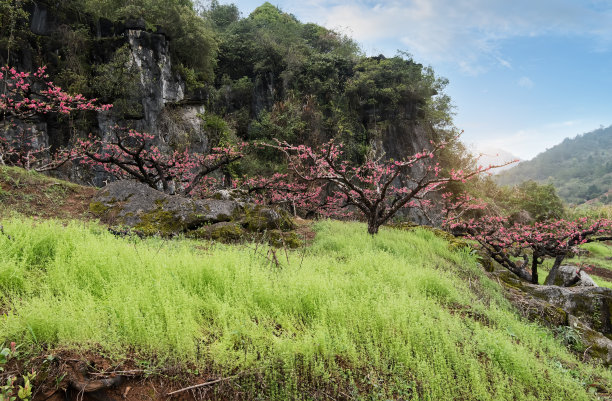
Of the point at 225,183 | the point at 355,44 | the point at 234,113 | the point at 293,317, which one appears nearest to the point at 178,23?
the point at 234,113

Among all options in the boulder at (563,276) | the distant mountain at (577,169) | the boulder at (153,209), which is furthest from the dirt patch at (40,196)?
the distant mountain at (577,169)

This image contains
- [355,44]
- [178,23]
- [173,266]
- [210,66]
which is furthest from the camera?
[355,44]

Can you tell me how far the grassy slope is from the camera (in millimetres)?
2281

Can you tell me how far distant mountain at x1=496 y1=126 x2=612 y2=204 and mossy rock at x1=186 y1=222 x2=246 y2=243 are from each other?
140 ft

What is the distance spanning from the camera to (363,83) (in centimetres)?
2544

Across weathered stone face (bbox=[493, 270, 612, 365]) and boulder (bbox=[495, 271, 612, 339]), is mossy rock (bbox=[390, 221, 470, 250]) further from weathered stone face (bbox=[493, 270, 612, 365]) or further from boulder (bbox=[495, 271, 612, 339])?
boulder (bbox=[495, 271, 612, 339])

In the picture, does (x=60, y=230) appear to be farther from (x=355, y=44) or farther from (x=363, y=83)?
(x=355, y=44)

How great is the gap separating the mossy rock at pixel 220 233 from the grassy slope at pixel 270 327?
120 inches

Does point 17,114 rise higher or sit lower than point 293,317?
higher

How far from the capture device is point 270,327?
262cm

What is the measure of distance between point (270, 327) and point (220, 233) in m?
5.02

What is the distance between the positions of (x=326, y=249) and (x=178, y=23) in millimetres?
20846

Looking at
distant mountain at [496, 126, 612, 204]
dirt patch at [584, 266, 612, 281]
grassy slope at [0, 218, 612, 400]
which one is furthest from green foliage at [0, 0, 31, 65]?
distant mountain at [496, 126, 612, 204]

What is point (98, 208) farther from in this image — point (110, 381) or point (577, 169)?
point (577, 169)
